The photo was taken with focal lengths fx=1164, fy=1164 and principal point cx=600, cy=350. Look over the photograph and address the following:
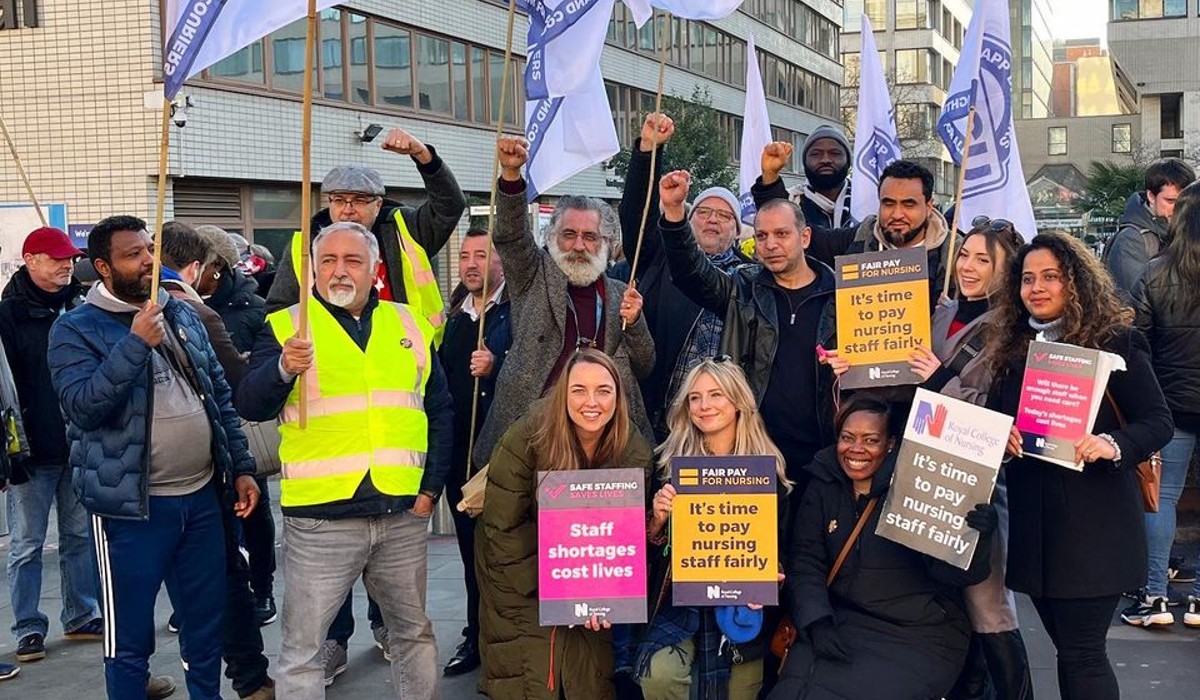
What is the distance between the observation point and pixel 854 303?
15.2 ft

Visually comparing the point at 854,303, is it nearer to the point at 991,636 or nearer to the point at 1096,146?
the point at 991,636

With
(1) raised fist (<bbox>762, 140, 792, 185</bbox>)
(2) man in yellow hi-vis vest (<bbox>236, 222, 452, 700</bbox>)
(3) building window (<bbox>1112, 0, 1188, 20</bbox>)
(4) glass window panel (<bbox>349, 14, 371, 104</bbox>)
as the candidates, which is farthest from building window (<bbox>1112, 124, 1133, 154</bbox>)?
(2) man in yellow hi-vis vest (<bbox>236, 222, 452, 700</bbox>)

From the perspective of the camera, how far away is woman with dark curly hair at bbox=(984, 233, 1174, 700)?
4.04m

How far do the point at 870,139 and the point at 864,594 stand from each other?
370 centimetres

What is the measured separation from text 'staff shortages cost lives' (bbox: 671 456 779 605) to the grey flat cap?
1994mm

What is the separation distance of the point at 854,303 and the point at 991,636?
1.37 metres

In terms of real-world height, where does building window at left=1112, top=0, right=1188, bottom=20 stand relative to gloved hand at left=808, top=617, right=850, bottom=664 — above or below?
above

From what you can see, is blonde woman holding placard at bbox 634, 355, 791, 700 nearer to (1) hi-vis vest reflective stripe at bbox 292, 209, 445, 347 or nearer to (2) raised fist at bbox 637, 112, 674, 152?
(2) raised fist at bbox 637, 112, 674, 152

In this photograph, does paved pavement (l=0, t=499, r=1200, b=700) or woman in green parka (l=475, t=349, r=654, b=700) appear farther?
paved pavement (l=0, t=499, r=1200, b=700)

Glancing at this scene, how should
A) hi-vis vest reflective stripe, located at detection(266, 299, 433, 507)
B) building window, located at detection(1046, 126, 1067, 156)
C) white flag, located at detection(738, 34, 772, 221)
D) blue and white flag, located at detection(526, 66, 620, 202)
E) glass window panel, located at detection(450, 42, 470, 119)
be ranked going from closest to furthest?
hi-vis vest reflective stripe, located at detection(266, 299, 433, 507)
blue and white flag, located at detection(526, 66, 620, 202)
white flag, located at detection(738, 34, 772, 221)
glass window panel, located at detection(450, 42, 470, 119)
building window, located at detection(1046, 126, 1067, 156)

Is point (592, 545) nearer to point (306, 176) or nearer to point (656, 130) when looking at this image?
point (306, 176)

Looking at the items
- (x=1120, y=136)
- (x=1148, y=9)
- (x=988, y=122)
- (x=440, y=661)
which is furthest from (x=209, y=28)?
(x=1120, y=136)

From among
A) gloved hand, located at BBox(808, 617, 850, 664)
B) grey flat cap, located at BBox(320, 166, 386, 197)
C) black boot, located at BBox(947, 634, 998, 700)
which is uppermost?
grey flat cap, located at BBox(320, 166, 386, 197)

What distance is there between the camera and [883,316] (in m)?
4.58
